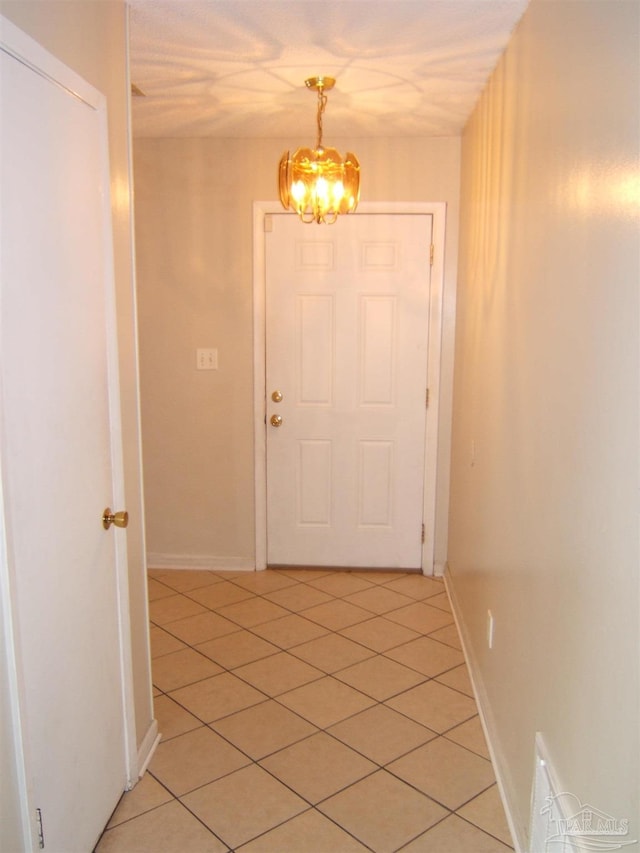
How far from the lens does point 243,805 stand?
2.14 metres

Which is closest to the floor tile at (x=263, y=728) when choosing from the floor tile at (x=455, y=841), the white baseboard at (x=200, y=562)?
the floor tile at (x=455, y=841)

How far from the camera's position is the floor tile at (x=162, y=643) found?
10.3 ft

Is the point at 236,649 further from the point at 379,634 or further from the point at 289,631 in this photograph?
the point at 379,634

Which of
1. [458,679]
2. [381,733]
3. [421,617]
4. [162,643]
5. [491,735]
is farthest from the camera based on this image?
[421,617]

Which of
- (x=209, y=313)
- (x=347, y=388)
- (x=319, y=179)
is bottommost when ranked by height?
(x=347, y=388)

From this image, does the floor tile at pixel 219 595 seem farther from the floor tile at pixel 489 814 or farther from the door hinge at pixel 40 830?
the door hinge at pixel 40 830

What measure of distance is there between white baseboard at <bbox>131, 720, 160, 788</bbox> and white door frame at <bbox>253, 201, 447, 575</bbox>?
169 cm

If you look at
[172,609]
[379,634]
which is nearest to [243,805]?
[379,634]

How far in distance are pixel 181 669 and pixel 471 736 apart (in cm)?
123

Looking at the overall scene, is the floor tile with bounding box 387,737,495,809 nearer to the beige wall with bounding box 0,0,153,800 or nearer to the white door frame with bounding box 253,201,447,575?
the beige wall with bounding box 0,0,153,800

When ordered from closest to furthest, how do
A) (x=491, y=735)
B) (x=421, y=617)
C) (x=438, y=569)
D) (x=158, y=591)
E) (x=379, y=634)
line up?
(x=491, y=735)
(x=379, y=634)
(x=421, y=617)
(x=158, y=591)
(x=438, y=569)

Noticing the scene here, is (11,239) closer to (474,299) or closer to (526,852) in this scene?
(526,852)

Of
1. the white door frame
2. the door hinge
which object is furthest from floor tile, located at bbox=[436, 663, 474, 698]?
the door hinge

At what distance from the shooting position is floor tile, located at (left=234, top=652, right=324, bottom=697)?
2.84 meters
